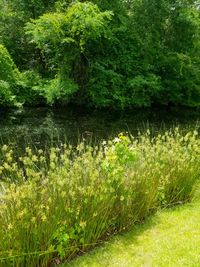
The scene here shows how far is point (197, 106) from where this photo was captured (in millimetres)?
20734

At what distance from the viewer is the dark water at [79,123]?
509 inches

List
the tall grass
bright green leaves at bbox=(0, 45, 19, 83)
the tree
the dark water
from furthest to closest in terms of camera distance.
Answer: bright green leaves at bbox=(0, 45, 19, 83) → the tree → the dark water → the tall grass

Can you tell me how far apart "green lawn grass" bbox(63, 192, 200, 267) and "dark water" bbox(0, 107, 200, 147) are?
21.5 feet

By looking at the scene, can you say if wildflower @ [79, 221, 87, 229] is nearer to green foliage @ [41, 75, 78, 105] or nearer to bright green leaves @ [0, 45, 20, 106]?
bright green leaves @ [0, 45, 20, 106]

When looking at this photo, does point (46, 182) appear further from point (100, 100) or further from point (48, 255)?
point (100, 100)

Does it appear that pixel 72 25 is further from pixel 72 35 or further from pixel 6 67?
pixel 6 67

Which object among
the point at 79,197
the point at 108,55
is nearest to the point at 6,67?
the point at 108,55

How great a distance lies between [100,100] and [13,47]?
6.07m

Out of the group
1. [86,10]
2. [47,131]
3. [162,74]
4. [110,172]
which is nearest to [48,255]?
[110,172]

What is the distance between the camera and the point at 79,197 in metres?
4.95

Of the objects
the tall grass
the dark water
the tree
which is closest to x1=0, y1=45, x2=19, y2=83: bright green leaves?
the tree

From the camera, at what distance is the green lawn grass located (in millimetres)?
4633

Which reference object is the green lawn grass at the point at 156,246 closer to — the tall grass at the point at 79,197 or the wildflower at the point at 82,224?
the tall grass at the point at 79,197

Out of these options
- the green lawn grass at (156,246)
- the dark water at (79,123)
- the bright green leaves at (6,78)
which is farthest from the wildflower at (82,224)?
the bright green leaves at (6,78)
